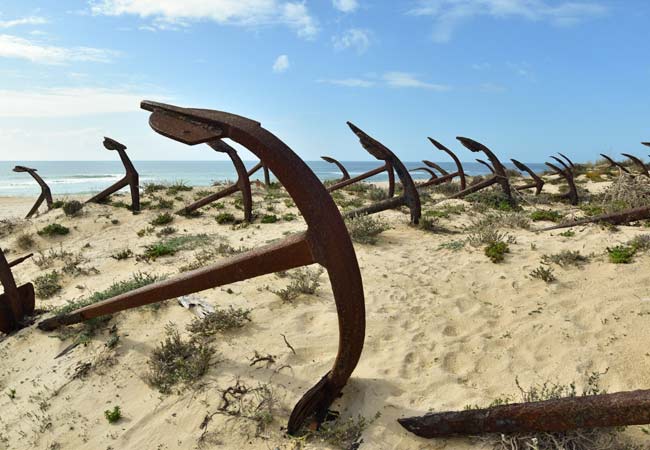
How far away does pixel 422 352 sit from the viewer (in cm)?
320

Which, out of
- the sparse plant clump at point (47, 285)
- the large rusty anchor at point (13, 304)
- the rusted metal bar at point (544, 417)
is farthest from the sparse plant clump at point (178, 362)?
the sparse plant clump at point (47, 285)

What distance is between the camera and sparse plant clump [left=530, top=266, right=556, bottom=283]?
4141mm

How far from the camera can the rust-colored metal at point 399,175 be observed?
6871mm

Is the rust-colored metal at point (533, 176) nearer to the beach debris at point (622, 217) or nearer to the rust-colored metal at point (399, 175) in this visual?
the rust-colored metal at point (399, 175)

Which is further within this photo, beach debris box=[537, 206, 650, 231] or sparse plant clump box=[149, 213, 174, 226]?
sparse plant clump box=[149, 213, 174, 226]

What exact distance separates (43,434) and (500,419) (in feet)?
9.63

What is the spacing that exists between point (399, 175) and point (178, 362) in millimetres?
4856

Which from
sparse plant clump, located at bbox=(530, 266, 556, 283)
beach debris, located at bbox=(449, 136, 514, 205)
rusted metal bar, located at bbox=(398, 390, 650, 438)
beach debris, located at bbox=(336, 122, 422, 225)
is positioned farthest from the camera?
beach debris, located at bbox=(449, 136, 514, 205)

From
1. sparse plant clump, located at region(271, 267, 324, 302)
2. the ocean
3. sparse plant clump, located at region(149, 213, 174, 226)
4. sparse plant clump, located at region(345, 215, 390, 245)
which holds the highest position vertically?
the ocean

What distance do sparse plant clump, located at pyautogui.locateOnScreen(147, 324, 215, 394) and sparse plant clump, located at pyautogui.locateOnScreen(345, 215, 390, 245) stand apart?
308 cm

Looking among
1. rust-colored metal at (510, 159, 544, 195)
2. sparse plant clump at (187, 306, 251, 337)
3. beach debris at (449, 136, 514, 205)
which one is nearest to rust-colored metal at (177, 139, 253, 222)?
sparse plant clump at (187, 306, 251, 337)

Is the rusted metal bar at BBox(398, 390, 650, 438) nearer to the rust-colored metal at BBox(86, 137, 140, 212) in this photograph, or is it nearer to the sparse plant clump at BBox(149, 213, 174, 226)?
the sparse plant clump at BBox(149, 213, 174, 226)

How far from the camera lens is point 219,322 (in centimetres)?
367

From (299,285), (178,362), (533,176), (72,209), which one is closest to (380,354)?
(299,285)
